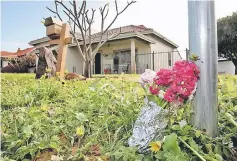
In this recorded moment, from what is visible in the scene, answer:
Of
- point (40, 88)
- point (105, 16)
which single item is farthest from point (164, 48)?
point (40, 88)

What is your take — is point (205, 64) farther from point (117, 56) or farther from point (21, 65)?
point (117, 56)

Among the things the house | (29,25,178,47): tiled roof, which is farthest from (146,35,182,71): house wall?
(29,25,178,47): tiled roof

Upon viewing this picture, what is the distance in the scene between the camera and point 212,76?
1.15 metres

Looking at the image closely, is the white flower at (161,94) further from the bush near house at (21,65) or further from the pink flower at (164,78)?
the bush near house at (21,65)

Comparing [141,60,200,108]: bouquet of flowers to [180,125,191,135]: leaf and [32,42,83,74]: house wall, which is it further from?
[32,42,83,74]: house wall

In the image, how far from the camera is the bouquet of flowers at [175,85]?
1.11 m

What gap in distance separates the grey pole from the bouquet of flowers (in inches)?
1.6

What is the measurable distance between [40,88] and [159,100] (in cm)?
156

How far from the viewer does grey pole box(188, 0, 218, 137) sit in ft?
3.77

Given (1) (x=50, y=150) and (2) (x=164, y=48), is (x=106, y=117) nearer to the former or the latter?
(1) (x=50, y=150)

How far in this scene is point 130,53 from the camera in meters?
14.2

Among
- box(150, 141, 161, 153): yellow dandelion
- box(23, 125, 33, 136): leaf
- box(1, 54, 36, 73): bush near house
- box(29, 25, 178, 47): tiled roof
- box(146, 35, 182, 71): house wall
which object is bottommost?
box(150, 141, 161, 153): yellow dandelion

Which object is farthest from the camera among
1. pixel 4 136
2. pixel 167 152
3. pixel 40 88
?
pixel 40 88

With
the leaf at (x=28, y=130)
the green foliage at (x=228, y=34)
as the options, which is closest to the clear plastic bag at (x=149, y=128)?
the leaf at (x=28, y=130)
